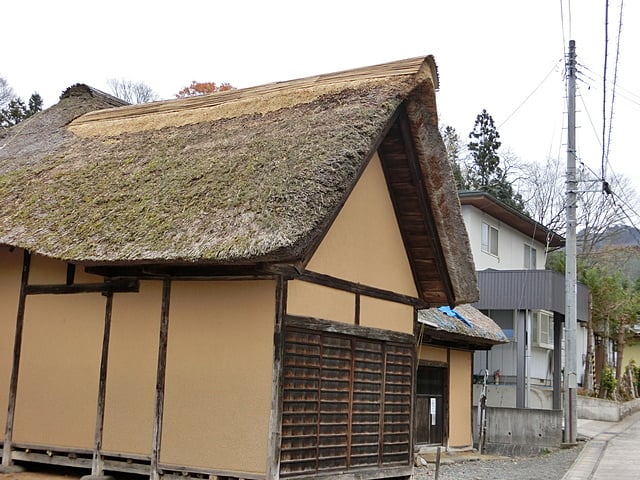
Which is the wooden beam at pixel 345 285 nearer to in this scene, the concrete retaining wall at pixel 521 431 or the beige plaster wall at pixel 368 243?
the beige plaster wall at pixel 368 243

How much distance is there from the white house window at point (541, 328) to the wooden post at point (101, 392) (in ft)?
66.1

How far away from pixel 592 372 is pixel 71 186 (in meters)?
26.9

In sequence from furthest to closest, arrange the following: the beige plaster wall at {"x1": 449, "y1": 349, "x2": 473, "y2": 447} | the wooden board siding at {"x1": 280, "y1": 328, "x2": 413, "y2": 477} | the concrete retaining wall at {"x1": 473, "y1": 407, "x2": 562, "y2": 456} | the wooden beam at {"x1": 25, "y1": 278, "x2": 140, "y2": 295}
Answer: the concrete retaining wall at {"x1": 473, "y1": 407, "x2": 562, "y2": 456} < the beige plaster wall at {"x1": 449, "y1": 349, "x2": 473, "y2": 447} < the wooden beam at {"x1": 25, "y1": 278, "x2": 140, "y2": 295} < the wooden board siding at {"x1": 280, "y1": 328, "x2": 413, "y2": 477}

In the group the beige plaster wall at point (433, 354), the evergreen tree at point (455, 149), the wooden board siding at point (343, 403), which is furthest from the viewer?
the evergreen tree at point (455, 149)

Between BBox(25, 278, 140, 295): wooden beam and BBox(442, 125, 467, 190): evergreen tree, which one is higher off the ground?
BBox(442, 125, 467, 190): evergreen tree

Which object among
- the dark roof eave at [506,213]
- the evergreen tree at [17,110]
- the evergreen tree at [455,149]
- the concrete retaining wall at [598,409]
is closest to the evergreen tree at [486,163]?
the evergreen tree at [455,149]

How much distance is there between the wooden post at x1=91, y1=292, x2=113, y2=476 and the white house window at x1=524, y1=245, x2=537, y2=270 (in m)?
24.4

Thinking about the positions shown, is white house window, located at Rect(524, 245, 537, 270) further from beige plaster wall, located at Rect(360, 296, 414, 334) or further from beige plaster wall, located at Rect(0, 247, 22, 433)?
beige plaster wall, located at Rect(0, 247, 22, 433)

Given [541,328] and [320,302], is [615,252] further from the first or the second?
[320,302]

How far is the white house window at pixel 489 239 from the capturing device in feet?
90.5

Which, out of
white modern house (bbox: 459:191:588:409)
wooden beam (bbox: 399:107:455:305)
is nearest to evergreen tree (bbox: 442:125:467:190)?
white modern house (bbox: 459:191:588:409)

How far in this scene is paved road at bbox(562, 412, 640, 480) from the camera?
14.2 meters

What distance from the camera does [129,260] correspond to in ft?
27.7

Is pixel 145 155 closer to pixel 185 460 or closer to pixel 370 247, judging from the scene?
pixel 370 247
